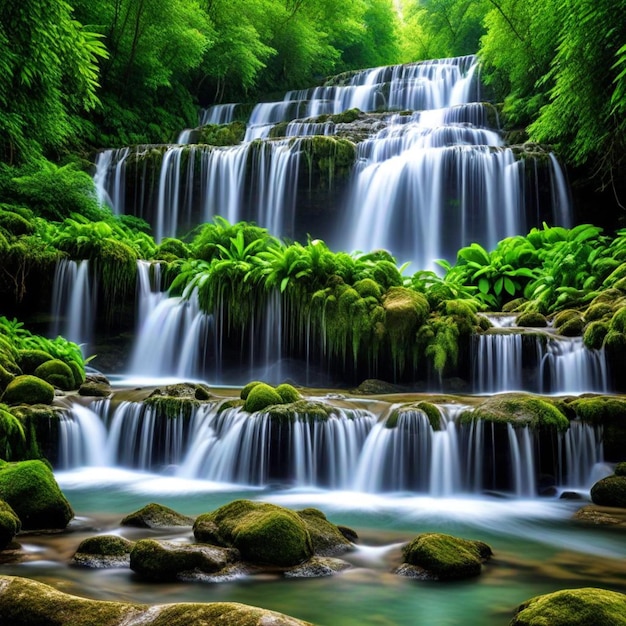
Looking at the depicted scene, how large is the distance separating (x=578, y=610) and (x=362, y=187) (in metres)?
16.1

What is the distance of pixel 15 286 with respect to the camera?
1298 cm

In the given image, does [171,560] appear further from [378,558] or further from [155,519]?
[378,558]

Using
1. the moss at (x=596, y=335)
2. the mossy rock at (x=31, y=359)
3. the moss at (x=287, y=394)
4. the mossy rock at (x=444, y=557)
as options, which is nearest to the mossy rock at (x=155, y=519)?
the mossy rock at (x=444, y=557)

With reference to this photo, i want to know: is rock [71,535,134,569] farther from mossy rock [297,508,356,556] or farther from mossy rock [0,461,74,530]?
mossy rock [297,508,356,556]

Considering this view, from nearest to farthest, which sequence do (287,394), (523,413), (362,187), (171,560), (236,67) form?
(171,560) → (523,413) → (287,394) → (362,187) → (236,67)

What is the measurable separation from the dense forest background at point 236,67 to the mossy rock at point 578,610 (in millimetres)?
9701

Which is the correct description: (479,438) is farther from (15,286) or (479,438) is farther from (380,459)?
(15,286)

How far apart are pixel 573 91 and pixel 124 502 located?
12.7m

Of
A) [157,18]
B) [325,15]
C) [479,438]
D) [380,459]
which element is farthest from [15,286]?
[325,15]

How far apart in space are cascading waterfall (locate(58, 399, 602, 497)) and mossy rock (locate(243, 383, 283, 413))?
12cm

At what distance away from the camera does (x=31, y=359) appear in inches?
405

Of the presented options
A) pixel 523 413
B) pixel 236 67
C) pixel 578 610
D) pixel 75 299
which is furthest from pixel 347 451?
pixel 236 67

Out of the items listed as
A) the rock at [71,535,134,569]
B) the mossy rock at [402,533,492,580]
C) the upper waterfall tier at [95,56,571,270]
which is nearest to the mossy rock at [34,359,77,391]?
the rock at [71,535,134,569]

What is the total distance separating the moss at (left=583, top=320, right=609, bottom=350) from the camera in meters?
9.98
